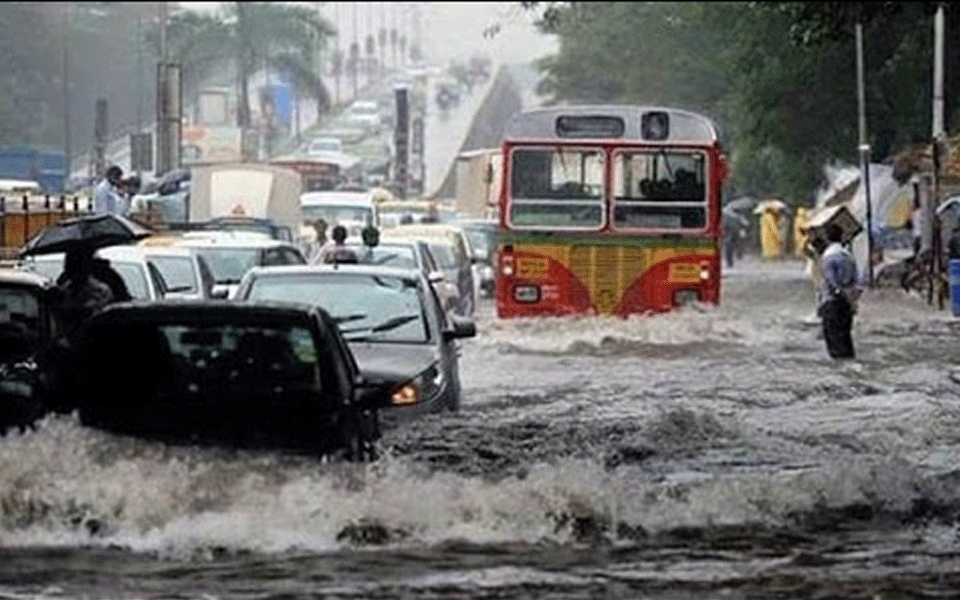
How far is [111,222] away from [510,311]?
1333 centimetres

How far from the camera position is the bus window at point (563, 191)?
31.7 m

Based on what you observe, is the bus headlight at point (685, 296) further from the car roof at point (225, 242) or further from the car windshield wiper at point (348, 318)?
the car windshield wiper at point (348, 318)

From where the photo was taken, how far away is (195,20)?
278ft

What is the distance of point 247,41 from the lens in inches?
3391

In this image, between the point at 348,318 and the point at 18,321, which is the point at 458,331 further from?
the point at 18,321

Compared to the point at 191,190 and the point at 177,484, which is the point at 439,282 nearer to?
the point at 177,484

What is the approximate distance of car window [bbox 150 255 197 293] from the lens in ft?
83.4

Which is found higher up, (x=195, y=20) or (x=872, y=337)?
(x=195, y=20)

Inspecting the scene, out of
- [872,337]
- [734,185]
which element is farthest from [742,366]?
[734,185]

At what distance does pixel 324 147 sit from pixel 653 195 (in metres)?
72.3

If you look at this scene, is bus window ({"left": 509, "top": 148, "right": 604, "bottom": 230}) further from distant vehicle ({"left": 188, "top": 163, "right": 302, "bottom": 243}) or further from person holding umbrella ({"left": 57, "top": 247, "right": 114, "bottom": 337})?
distant vehicle ({"left": 188, "top": 163, "right": 302, "bottom": 243})

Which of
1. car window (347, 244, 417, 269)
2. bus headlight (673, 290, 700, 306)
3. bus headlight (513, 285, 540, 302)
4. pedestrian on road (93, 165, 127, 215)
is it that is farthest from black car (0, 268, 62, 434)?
bus headlight (673, 290, 700, 306)

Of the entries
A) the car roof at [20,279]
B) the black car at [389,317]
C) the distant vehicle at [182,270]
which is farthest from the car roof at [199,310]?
the distant vehicle at [182,270]

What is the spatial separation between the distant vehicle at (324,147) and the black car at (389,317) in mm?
78793
